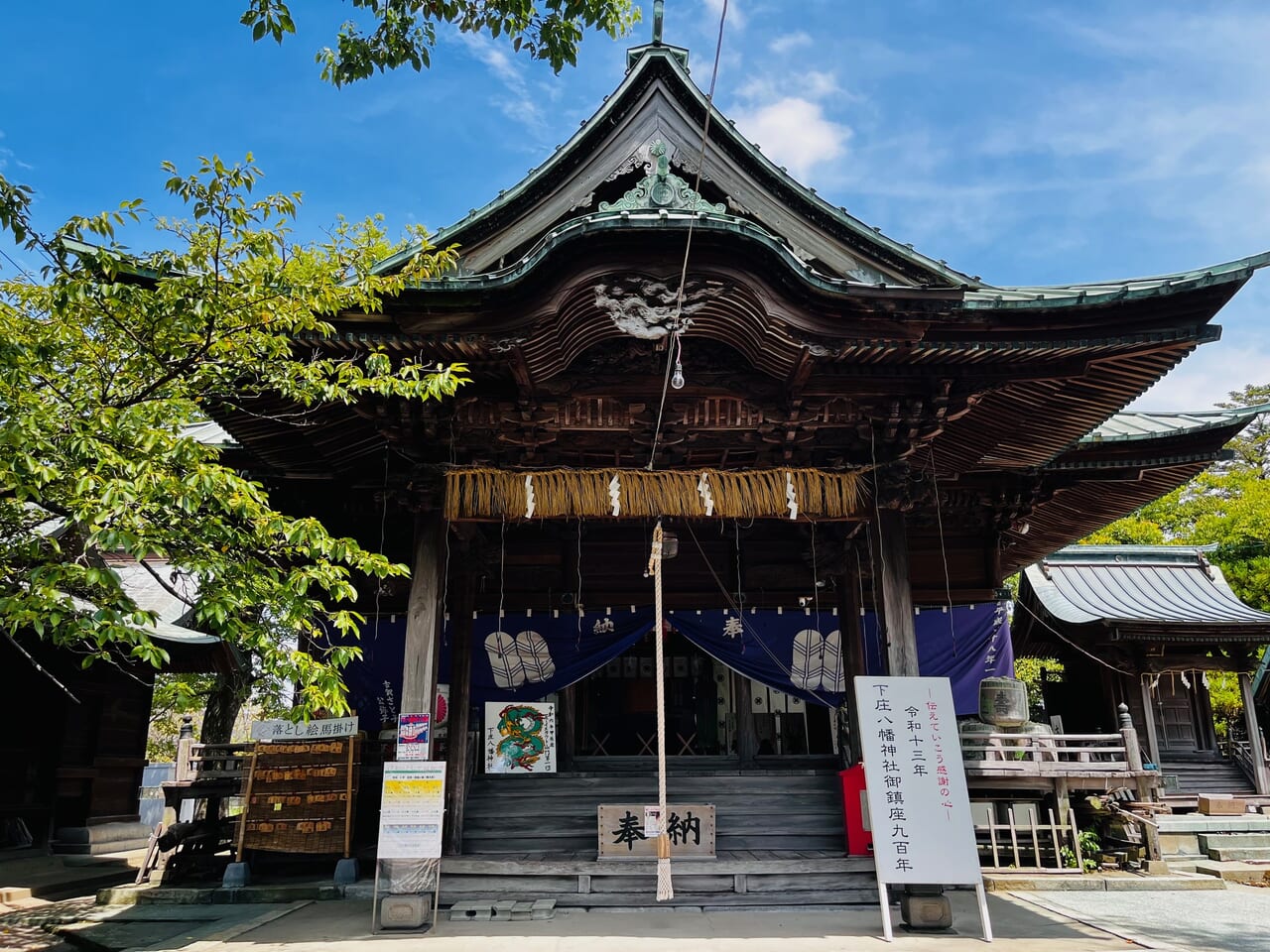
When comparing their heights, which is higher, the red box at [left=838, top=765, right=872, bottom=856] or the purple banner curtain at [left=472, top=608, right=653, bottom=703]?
the purple banner curtain at [left=472, top=608, right=653, bottom=703]

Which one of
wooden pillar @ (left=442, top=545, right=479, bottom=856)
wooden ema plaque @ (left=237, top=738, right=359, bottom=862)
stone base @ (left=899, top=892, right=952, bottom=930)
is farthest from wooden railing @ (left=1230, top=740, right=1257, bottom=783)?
wooden ema plaque @ (left=237, top=738, right=359, bottom=862)

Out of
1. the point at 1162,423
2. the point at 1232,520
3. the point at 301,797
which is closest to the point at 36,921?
the point at 301,797

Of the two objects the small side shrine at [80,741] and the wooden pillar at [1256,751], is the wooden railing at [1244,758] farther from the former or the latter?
the small side shrine at [80,741]

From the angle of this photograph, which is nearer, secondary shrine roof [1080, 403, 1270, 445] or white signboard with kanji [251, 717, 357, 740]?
secondary shrine roof [1080, 403, 1270, 445]

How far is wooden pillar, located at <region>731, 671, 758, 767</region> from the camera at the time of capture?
12.0 m

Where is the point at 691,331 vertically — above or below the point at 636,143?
below

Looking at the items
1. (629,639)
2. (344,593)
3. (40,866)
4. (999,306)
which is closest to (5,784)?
(40,866)

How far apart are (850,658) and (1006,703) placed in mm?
1966

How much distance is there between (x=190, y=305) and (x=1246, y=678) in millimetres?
22166

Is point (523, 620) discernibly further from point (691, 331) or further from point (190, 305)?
point (190, 305)

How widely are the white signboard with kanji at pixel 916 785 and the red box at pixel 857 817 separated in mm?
1688

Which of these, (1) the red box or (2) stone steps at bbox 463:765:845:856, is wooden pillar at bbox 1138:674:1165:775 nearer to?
(2) stone steps at bbox 463:765:845:856

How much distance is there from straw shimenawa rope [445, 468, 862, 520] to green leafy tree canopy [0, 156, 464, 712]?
82.2 inches

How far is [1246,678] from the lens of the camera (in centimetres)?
1864
